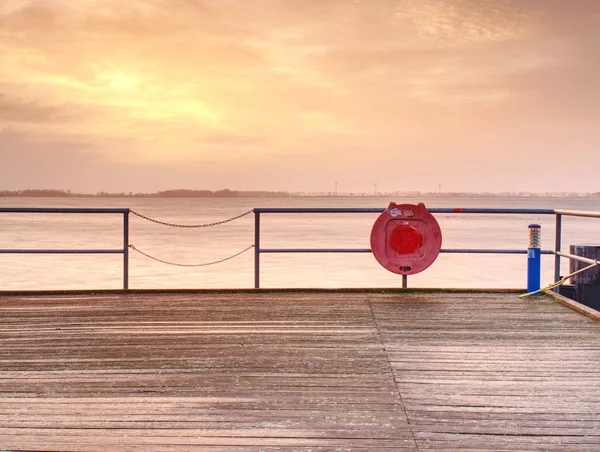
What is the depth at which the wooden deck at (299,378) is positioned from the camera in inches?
98.6

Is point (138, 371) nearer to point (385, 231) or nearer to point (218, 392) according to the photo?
point (218, 392)

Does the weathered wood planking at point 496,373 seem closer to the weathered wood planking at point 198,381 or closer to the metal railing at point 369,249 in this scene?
the weathered wood planking at point 198,381

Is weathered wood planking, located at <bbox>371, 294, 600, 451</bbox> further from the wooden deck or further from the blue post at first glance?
the blue post

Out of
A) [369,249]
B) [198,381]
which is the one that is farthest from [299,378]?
[369,249]

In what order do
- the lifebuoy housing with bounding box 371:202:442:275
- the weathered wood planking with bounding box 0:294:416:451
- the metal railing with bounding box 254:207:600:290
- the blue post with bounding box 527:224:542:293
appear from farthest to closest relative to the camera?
the lifebuoy housing with bounding box 371:202:442:275
the metal railing with bounding box 254:207:600:290
the blue post with bounding box 527:224:542:293
the weathered wood planking with bounding box 0:294:416:451

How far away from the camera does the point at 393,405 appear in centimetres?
282

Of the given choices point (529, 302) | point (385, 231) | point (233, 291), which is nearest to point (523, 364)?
point (529, 302)

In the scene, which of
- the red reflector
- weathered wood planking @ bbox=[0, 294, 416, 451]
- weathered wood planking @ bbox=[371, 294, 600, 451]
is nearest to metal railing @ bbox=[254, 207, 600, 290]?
the red reflector

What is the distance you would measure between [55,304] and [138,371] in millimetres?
2450

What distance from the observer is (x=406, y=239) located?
601 cm

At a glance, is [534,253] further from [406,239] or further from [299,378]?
[299,378]

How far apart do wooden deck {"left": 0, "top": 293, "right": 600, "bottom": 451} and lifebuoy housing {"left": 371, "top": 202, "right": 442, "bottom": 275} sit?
2.59 feet

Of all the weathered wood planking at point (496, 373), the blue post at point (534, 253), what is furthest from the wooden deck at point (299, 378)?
the blue post at point (534, 253)

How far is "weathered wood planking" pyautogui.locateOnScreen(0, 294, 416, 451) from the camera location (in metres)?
2.50
